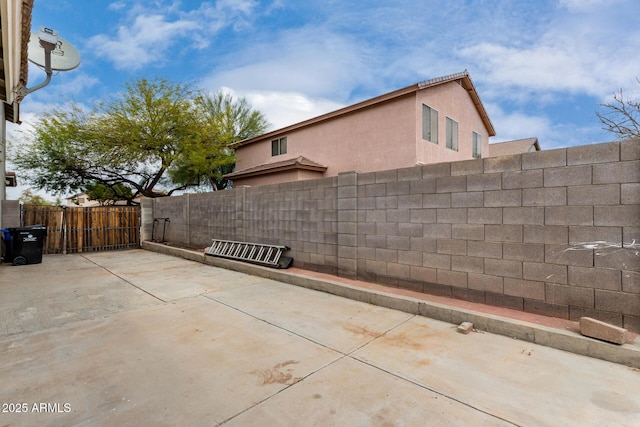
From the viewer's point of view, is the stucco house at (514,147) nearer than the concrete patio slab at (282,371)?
No

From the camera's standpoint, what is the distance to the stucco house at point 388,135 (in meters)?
9.66

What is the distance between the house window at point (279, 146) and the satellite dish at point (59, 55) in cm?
786

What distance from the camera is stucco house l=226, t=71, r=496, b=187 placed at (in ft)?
31.7

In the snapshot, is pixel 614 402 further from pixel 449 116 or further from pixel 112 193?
pixel 112 193

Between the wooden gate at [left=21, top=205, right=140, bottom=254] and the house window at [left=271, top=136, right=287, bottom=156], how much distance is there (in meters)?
6.54

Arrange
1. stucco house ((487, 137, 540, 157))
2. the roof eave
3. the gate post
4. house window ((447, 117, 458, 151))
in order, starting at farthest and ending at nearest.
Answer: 1. stucco house ((487, 137, 540, 157))
2. the gate post
3. the roof eave
4. house window ((447, 117, 458, 151))

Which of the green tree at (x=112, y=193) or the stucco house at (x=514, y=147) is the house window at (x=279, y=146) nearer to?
the green tree at (x=112, y=193)

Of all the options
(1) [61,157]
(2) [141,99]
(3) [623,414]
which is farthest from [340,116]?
(1) [61,157]

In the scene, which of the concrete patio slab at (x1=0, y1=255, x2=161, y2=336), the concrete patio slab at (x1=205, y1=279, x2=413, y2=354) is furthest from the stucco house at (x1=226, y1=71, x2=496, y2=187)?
the concrete patio slab at (x1=0, y1=255, x2=161, y2=336)

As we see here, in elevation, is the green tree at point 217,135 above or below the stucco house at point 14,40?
above

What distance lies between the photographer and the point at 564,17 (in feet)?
21.8

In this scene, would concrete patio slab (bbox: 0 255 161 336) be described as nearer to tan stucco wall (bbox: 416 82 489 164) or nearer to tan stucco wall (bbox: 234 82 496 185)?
tan stucco wall (bbox: 234 82 496 185)

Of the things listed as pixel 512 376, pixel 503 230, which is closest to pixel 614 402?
pixel 512 376

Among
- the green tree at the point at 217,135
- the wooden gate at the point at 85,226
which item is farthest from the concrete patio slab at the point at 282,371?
the green tree at the point at 217,135
